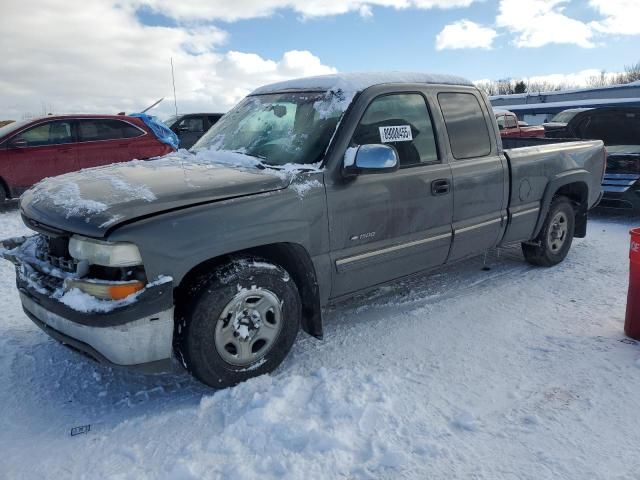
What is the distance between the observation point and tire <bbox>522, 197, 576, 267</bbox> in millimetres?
5172

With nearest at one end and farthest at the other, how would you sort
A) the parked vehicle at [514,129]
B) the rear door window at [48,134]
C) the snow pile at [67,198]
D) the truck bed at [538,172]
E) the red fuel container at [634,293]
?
1. the snow pile at [67,198]
2. the red fuel container at [634,293]
3. the truck bed at [538,172]
4. the rear door window at [48,134]
5. the parked vehicle at [514,129]

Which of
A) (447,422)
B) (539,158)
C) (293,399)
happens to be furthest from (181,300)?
(539,158)

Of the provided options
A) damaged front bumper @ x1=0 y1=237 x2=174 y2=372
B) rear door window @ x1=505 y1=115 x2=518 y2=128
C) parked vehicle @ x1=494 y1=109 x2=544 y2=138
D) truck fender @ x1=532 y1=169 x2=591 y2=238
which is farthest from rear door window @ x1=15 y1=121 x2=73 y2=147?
rear door window @ x1=505 y1=115 x2=518 y2=128

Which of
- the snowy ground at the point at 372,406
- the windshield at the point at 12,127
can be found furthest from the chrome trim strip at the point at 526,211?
the windshield at the point at 12,127

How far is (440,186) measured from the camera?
3.87 meters

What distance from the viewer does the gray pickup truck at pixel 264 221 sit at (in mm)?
2635

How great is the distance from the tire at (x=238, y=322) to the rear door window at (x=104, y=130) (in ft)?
24.5

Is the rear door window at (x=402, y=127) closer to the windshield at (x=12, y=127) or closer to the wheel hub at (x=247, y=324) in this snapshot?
the wheel hub at (x=247, y=324)

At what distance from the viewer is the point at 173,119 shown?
15.0m

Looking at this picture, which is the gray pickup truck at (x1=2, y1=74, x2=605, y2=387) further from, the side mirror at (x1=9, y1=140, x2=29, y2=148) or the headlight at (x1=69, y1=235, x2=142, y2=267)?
the side mirror at (x1=9, y1=140, x2=29, y2=148)

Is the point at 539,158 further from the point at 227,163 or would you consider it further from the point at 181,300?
the point at 181,300

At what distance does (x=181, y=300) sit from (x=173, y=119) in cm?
1326

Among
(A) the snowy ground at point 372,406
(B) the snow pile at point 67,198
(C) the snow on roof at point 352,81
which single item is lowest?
(A) the snowy ground at point 372,406

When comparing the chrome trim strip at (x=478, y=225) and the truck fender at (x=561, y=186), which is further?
the truck fender at (x=561, y=186)
